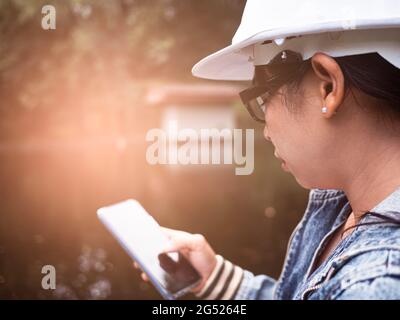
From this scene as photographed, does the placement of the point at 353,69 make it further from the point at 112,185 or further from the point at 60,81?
the point at 60,81

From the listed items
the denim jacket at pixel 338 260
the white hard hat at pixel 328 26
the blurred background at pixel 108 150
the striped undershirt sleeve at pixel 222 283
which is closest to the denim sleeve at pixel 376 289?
the denim jacket at pixel 338 260

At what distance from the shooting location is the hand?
105 cm

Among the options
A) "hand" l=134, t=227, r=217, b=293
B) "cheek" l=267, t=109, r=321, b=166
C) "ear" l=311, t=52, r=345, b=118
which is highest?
"ear" l=311, t=52, r=345, b=118

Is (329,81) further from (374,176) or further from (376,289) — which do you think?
(376,289)

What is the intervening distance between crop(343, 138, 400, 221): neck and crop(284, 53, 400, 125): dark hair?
0.06 metres

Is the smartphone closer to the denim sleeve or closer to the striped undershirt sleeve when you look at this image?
the striped undershirt sleeve

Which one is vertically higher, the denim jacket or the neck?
the neck

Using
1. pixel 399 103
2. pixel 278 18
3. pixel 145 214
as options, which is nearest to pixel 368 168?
pixel 399 103

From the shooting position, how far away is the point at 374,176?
2.19 feet

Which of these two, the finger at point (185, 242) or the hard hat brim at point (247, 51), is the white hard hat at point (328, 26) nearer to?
the hard hat brim at point (247, 51)

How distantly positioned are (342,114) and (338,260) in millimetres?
214

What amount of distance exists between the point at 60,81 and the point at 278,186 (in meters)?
2.31

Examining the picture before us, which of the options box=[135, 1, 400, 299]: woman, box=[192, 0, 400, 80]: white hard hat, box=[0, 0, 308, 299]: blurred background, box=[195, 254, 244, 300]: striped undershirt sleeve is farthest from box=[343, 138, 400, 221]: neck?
box=[0, 0, 308, 299]: blurred background

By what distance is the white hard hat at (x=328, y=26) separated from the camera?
0.59m
